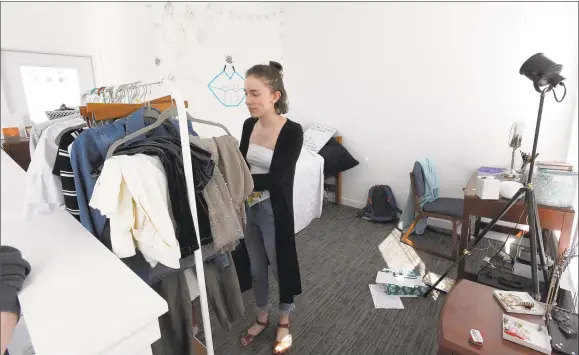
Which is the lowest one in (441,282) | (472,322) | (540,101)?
(441,282)

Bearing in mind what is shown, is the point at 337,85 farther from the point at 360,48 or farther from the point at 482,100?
the point at 482,100

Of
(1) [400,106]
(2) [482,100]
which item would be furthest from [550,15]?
(1) [400,106]

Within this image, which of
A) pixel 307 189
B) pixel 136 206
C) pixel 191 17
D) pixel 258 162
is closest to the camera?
pixel 136 206

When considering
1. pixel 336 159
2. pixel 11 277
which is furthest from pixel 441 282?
pixel 11 277

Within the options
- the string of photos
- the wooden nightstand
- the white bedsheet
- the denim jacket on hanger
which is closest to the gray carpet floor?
the white bedsheet

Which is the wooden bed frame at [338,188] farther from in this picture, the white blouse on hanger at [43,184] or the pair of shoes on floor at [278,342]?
the white blouse on hanger at [43,184]

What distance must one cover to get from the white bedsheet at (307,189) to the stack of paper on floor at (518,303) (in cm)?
201

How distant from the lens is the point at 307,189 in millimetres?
3260

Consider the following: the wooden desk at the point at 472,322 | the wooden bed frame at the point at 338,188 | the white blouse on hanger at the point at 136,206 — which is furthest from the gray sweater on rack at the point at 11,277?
the wooden bed frame at the point at 338,188

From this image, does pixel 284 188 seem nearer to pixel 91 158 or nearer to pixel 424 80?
pixel 91 158

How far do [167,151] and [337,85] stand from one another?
306cm

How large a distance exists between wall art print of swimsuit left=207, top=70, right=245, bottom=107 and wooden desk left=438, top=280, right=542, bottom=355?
9.04ft

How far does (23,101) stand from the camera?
2.33 m

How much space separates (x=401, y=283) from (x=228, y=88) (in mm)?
2584
